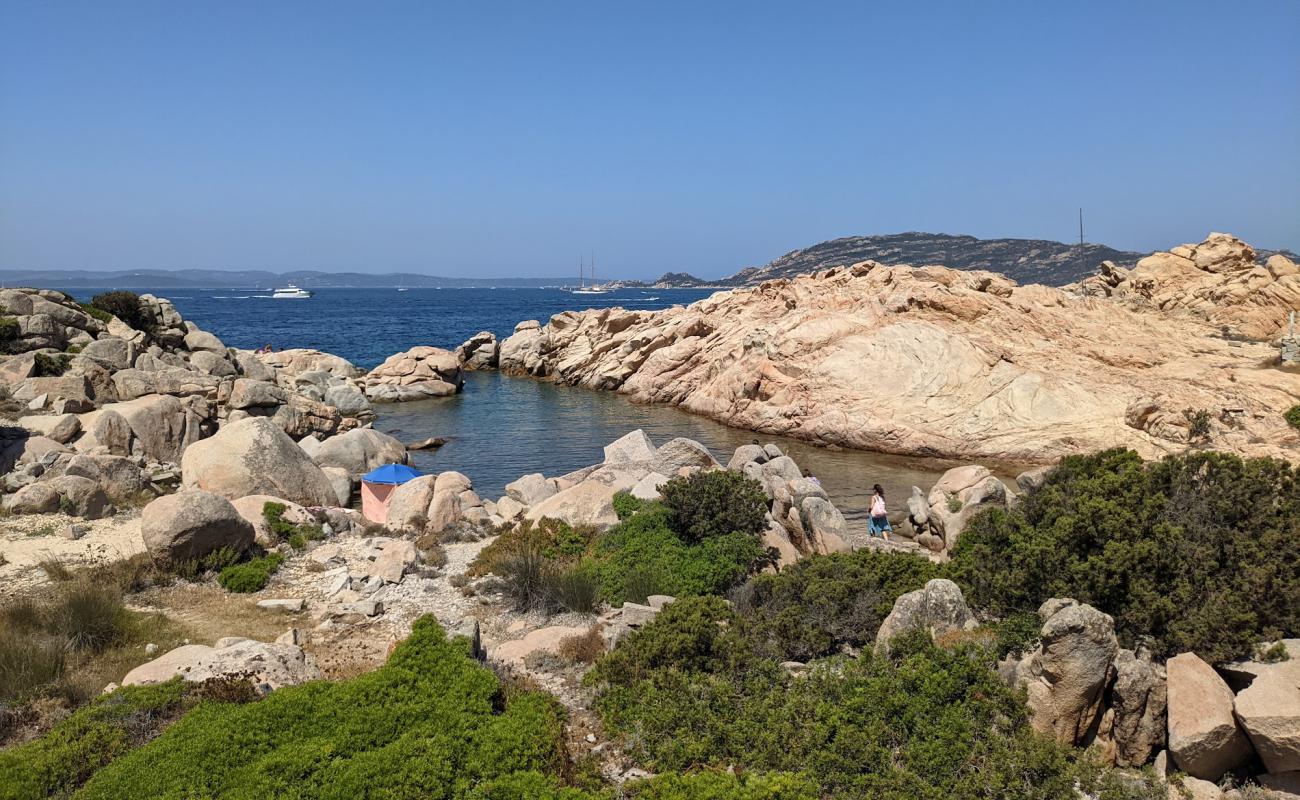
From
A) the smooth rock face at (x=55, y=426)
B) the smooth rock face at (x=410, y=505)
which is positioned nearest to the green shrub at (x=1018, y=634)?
the smooth rock face at (x=410, y=505)

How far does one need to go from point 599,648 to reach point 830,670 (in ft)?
11.2

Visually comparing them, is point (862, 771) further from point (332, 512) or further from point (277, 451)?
point (277, 451)

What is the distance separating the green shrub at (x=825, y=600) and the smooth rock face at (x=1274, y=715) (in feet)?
13.9

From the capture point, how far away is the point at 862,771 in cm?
850

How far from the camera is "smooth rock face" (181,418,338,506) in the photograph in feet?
65.4

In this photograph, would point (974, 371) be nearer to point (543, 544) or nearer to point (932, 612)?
point (543, 544)

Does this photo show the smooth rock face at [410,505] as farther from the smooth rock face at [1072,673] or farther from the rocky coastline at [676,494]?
the smooth rock face at [1072,673]

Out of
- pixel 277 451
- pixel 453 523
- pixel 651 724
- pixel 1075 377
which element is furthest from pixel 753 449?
pixel 1075 377

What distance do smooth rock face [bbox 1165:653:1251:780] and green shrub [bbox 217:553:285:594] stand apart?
14.5m

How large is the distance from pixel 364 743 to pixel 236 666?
2714 millimetres

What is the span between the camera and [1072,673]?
28.7 ft

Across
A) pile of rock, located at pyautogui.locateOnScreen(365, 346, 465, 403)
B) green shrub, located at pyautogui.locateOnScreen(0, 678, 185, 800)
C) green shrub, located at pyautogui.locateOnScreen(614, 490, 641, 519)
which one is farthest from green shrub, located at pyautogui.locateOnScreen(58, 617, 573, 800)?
pile of rock, located at pyautogui.locateOnScreen(365, 346, 465, 403)

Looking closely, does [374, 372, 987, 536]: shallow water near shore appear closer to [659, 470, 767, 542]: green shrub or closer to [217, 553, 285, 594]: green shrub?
[659, 470, 767, 542]: green shrub

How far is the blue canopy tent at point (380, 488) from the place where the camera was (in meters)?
22.2
